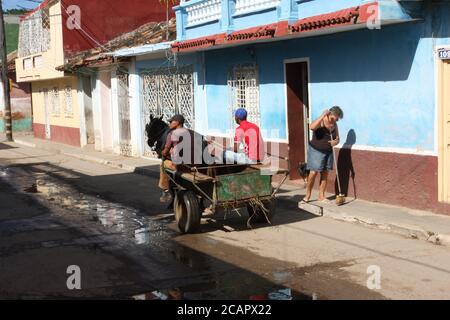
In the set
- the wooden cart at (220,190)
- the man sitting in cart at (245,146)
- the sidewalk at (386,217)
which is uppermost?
the man sitting in cart at (245,146)

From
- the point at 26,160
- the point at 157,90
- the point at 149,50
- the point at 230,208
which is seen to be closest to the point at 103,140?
the point at 26,160

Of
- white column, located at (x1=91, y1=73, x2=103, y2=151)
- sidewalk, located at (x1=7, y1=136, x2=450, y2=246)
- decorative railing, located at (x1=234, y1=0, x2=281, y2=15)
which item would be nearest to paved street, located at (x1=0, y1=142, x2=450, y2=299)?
sidewalk, located at (x1=7, y1=136, x2=450, y2=246)

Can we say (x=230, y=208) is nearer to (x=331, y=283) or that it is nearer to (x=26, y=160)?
(x=331, y=283)

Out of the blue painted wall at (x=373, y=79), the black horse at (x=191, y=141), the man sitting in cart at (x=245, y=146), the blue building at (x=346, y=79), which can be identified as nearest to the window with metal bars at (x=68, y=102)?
the blue building at (x=346, y=79)

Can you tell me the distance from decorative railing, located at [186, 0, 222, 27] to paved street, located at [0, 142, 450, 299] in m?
4.82

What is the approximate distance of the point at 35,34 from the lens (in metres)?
28.1

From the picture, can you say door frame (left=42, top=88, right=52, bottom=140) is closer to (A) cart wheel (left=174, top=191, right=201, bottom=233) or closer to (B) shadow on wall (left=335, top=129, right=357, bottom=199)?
(B) shadow on wall (left=335, top=129, right=357, bottom=199)

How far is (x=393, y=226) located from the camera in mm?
8500

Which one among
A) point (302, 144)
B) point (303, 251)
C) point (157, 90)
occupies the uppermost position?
point (157, 90)

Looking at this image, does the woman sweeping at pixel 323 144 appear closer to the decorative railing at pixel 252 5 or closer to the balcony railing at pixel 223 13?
the balcony railing at pixel 223 13

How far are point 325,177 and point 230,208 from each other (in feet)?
8.64

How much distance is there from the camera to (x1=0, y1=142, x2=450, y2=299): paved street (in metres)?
6.12

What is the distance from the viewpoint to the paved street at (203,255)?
6121 millimetres

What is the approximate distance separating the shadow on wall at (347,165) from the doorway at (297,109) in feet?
5.82
